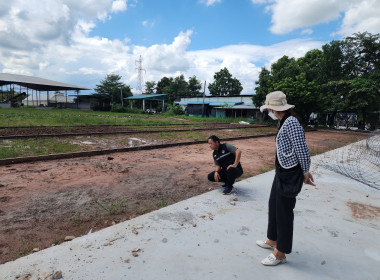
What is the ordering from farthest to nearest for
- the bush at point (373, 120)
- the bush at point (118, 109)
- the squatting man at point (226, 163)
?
the bush at point (118, 109)
the bush at point (373, 120)
the squatting man at point (226, 163)

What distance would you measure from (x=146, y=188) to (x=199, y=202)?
53.7 inches

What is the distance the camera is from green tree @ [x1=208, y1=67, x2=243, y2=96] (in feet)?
184

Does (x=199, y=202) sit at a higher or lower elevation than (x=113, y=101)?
lower

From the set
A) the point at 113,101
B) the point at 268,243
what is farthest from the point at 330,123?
the point at 113,101

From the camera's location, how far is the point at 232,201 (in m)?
4.19

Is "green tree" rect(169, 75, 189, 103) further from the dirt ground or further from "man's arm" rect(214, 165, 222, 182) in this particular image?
"man's arm" rect(214, 165, 222, 182)

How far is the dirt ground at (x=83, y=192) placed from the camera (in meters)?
3.21

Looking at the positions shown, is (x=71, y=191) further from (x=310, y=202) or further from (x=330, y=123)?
(x=330, y=123)

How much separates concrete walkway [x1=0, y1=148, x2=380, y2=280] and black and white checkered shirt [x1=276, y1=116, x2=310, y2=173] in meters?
1.09

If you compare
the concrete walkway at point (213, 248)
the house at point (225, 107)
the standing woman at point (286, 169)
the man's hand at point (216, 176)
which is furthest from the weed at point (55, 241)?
the house at point (225, 107)

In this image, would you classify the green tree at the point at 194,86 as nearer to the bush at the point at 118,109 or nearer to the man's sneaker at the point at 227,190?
the bush at the point at 118,109

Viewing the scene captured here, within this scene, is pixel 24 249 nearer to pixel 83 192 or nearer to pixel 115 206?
pixel 115 206

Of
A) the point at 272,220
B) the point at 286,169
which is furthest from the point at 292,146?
the point at 272,220

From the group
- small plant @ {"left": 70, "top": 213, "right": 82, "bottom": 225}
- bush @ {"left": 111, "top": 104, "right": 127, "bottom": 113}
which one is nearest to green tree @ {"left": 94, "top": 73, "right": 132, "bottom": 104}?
bush @ {"left": 111, "top": 104, "right": 127, "bottom": 113}
